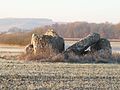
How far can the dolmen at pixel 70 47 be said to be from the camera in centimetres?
2300

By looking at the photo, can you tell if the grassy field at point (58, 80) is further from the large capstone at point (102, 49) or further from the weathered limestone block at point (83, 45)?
the weathered limestone block at point (83, 45)

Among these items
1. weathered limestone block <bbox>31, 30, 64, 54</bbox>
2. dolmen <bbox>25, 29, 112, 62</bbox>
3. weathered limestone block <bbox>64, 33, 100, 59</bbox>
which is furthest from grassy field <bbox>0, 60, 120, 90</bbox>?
weathered limestone block <bbox>64, 33, 100, 59</bbox>

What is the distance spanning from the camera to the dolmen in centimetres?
2300

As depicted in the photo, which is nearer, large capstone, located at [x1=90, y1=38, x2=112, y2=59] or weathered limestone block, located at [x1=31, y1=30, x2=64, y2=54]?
weathered limestone block, located at [x1=31, y1=30, x2=64, y2=54]

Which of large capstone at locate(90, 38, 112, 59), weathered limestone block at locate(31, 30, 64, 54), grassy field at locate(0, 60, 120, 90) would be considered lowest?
large capstone at locate(90, 38, 112, 59)

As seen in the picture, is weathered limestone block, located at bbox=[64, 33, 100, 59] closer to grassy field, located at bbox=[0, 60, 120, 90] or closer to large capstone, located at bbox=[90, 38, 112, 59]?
large capstone, located at bbox=[90, 38, 112, 59]

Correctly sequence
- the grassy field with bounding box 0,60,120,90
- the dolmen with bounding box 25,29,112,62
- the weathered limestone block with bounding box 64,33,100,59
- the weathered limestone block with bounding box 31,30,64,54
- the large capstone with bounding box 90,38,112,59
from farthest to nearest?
the weathered limestone block with bounding box 64,33,100,59
the large capstone with bounding box 90,38,112,59
the weathered limestone block with bounding box 31,30,64,54
the dolmen with bounding box 25,29,112,62
the grassy field with bounding box 0,60,120,90

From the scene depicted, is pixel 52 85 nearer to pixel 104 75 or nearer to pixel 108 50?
pixel 104 75

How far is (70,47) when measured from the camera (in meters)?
24.2

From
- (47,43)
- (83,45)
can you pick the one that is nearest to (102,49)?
(83,45)

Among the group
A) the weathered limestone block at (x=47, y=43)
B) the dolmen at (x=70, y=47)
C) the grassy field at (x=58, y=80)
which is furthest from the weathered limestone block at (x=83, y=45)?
the grassy field at (x=58, y=80)

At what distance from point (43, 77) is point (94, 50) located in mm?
10141

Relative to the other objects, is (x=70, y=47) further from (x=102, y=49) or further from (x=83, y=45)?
(x=102, y=49)

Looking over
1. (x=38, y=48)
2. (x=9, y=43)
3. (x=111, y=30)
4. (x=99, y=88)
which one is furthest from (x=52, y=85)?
(x=111, y=30)
